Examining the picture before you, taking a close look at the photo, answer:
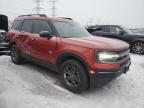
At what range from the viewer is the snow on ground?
4383 mm

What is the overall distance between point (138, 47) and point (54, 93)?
24.6 feet

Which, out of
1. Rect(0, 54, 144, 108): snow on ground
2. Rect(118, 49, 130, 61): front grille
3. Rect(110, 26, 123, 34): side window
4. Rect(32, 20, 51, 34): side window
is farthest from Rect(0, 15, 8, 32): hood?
Rect(118, 49, 130, 61): front grille

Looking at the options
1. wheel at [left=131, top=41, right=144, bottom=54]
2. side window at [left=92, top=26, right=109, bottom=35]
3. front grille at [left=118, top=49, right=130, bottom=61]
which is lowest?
wheel at [left=131, top=41, right=144, bottom=54]

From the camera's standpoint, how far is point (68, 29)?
234 inches

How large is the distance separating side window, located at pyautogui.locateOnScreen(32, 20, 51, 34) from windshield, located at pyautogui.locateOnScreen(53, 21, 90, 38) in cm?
27

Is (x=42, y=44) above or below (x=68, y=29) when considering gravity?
below

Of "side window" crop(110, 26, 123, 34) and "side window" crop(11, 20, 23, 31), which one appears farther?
"side window" crop(110, 26, 123, 34)

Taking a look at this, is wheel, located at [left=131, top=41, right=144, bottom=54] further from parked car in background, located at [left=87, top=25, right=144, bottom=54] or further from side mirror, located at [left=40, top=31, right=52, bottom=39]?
side mirror, located at [left=40, top=31, right=52, bottom=39]

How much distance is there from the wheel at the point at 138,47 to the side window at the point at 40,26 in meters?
6.70

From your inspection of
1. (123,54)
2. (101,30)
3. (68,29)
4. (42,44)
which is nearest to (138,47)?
(101,30)

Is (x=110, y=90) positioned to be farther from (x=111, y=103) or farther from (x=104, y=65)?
(x=104, y=65)

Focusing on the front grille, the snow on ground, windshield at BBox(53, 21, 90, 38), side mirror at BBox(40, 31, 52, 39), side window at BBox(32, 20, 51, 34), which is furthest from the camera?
side window at BBox(32, 20, 51, 34)

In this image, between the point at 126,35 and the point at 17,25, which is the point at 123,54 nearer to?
the point at 17,25

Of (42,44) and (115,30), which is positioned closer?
(42,44)
